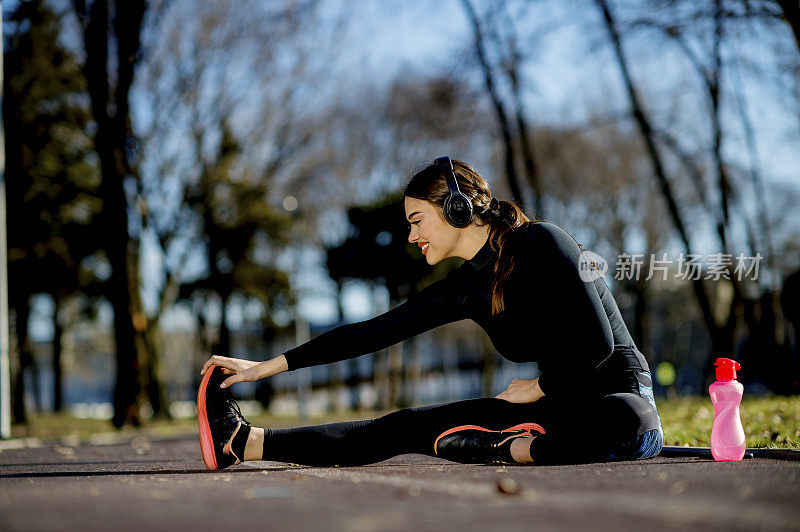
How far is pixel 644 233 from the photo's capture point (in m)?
29.9

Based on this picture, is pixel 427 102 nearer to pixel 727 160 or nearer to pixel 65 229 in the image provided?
pixel 727 160

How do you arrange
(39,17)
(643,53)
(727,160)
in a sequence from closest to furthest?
(643,53), (727,160), (39,17)

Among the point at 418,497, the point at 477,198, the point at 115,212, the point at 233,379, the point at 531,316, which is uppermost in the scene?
the point at 115,212

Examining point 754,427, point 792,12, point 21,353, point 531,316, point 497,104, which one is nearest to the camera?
point 531,316

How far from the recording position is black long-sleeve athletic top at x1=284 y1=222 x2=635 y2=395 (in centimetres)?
402

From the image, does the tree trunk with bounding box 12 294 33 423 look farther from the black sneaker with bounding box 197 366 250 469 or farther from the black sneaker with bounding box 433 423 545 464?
the black sneaker with bounding box 433 423 545 464

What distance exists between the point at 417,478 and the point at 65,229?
21.7 metres

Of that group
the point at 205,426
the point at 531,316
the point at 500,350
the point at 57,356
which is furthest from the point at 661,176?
the point at 57,356

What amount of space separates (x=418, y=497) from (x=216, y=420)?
5.04 feet

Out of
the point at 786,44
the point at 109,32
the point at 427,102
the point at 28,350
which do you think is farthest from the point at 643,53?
the point at 28,350

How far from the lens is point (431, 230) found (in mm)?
4477

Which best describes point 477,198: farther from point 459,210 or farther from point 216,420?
point 216,420

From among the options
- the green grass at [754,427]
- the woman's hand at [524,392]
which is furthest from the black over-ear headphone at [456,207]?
the green grass at [754,427]

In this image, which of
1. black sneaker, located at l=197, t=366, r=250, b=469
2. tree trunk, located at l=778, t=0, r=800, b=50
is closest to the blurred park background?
tree trunk, located at l=778, t=0, r=800, b=50
